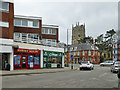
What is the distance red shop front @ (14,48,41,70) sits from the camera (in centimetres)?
2659

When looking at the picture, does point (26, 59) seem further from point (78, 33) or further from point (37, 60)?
point (78, 33)

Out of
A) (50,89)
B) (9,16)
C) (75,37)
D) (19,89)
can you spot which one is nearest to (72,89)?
(50,89)

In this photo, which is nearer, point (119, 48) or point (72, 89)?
point (72, 89)

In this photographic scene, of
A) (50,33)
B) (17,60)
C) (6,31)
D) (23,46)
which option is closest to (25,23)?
(23,46)

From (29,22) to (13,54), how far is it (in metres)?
8.67

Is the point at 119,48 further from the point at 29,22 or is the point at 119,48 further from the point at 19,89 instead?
the point at 19,89

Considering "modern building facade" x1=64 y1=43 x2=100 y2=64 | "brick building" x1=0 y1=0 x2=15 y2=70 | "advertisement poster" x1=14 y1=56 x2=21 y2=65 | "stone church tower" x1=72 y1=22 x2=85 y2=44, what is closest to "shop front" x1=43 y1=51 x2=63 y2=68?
"advertisement poster" x1=14 y1=56 x2=21 y2=65

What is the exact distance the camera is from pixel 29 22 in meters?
32.6

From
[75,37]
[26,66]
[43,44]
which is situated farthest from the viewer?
[75,37]

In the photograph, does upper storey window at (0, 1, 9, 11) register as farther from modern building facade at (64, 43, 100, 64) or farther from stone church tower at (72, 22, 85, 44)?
stone church tower at (72, 22, 85, 44)

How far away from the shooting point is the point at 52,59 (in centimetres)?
3306

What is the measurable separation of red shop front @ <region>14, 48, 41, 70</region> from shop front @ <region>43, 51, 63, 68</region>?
170 cm

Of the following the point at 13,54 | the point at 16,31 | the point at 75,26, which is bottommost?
the point at 13,54

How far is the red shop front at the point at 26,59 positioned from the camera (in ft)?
87.2
